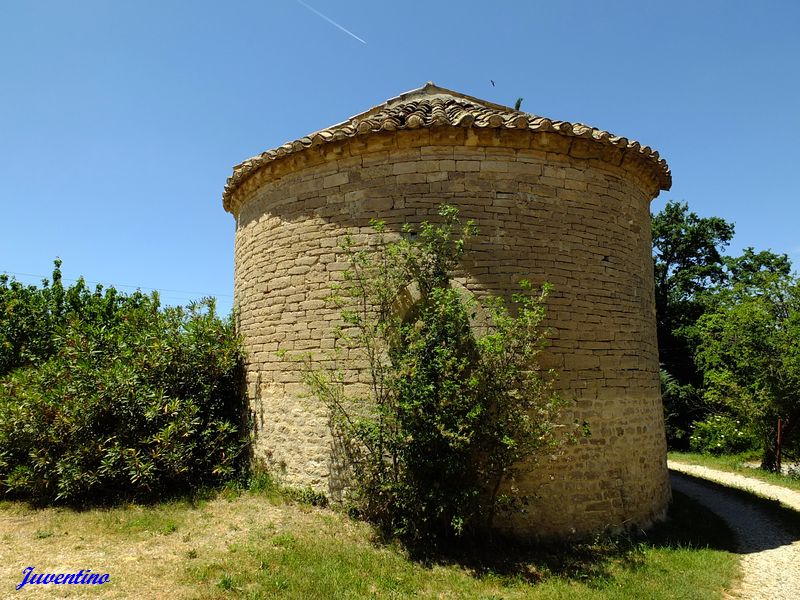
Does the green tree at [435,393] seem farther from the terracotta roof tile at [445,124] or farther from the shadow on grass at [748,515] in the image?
the shadow on grass at [748,515]

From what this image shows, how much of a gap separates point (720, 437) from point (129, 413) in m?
19.1

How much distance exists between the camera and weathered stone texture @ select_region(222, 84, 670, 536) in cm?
666

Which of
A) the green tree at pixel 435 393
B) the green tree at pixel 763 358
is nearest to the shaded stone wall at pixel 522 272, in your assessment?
the green tree at pixel 435 393

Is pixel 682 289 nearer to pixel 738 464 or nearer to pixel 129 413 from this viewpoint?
pixel 738 464

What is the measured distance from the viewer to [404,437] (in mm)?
5715

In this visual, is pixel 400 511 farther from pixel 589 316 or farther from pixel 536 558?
pixel 589 316

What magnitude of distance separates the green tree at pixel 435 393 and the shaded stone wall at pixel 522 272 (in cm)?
38

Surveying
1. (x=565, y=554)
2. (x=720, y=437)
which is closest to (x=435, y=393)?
(x=565, y=554)

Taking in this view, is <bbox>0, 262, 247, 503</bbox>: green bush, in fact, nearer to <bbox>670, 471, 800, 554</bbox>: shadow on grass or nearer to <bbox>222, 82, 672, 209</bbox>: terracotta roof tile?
<bbox>222, 82, 672, 209</bbox>: terracotta roof tile

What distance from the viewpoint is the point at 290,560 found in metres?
5.28

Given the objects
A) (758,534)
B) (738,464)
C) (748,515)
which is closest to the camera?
(758,534)

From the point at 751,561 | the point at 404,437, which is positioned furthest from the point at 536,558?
the point at 751,561

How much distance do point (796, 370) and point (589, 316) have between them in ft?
34.8

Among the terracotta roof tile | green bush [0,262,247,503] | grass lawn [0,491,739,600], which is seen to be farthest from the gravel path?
green bush [0,262,247,503]
